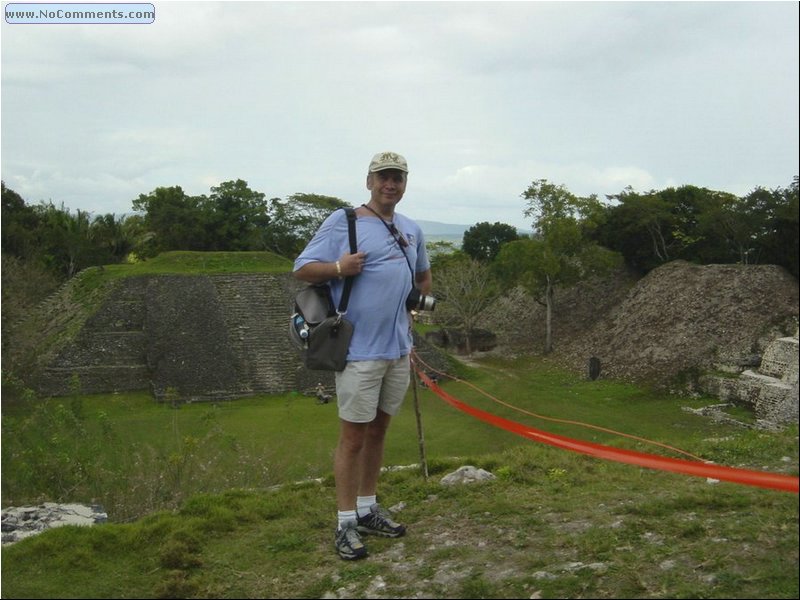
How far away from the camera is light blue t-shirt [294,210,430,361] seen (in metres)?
3.34

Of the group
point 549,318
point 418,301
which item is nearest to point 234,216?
point 549,318


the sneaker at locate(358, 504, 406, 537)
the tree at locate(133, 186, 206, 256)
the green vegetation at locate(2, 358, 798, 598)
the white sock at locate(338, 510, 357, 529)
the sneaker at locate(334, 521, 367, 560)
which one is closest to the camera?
the green vegetation at locate(2, 358, 798, 598)

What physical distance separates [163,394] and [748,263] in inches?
620

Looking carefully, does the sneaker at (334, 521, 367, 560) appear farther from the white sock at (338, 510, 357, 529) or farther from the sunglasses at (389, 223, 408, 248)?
the sunglasses at (389, 223, 408, 248)

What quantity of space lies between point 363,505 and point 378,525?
0.12 meters

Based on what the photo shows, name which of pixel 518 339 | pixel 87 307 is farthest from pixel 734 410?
pixel 87 307

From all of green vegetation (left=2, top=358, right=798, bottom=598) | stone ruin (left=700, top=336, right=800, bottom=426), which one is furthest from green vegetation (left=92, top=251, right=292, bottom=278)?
stone ruin (left=700, top=336, right=800, bottom=426)

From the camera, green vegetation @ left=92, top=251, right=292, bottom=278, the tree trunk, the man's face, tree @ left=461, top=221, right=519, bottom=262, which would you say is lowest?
the tree trunk

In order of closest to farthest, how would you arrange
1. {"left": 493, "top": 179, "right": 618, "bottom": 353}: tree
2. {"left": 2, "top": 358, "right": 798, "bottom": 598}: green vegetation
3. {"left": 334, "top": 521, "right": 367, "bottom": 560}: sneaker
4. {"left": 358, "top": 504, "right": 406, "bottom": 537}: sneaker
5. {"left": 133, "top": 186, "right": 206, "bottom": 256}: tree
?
{"left": 2, "top": 358, "right": 798, "bottom": 598}: green vegetation, {"left": 334, "top": 521, "right": 367, "bottom": 560}: sneaker, {"left": 358, "top": 504, "right": 406, "bottom": 537}: sneaker, {"left": 493, "top": 179, "right": 618, "bottom": 353}: tree, {"left": 133, "top": 186, "right": 206, "bottom": 256}: tree

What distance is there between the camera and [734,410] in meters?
13.2

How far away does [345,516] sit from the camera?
11.1 feet

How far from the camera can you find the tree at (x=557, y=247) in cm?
2333

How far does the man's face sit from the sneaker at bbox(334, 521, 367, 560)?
4.85 feet

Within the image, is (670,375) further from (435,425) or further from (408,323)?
(408,323)
